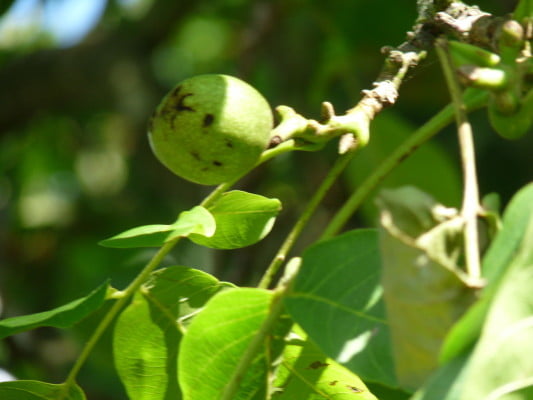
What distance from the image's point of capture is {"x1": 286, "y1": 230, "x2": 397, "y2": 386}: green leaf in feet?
3.35

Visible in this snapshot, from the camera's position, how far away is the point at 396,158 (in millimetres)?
1237

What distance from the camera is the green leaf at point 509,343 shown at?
0.78 meters

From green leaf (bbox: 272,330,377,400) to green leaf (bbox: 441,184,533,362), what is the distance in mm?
367

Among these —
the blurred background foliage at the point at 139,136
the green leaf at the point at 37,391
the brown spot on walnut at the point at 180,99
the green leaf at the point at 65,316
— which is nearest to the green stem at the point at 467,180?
the brown spot on walnut at the point at 180,99

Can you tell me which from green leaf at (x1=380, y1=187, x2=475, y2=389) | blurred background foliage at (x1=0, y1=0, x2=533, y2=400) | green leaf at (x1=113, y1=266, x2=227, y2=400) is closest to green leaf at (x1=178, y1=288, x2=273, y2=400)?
green leaf at (x1=113, y1=266, x2=227, y2=400)

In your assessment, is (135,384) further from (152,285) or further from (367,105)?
(367,105)

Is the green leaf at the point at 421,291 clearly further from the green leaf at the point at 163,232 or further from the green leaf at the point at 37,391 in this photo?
the green leaf at the point at 37,391

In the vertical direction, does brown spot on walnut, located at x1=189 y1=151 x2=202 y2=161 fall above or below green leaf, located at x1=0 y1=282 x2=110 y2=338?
above

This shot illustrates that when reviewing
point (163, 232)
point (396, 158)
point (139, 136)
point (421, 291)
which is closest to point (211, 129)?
point (163, 232)

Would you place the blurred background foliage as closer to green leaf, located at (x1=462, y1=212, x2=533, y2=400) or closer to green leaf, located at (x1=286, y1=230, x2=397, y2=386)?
green leaf, located at (x1=286, y1=230, x2=397, y2=386)

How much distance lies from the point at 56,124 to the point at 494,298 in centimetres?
399

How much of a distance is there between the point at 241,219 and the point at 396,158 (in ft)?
0.80

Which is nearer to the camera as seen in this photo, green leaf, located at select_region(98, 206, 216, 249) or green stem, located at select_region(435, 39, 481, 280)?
green stem, located at select_region(435, 39, 481, 280)

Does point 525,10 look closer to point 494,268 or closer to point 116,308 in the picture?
point 494,268
